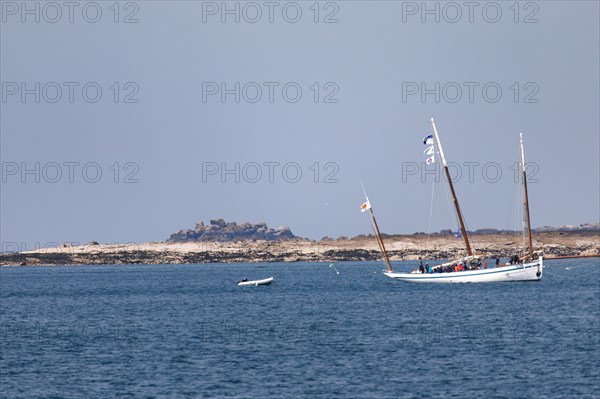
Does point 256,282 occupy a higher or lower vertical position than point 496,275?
lower

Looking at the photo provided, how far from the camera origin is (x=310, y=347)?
220 feet

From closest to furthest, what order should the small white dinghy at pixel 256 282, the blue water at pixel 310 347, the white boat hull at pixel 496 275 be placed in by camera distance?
the blue water at pixel 310 347 → the white boat hull at pixel 496 275 → the small white dinghy at pixel 256 282

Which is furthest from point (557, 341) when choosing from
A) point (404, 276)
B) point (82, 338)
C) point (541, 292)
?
point (404, 276)

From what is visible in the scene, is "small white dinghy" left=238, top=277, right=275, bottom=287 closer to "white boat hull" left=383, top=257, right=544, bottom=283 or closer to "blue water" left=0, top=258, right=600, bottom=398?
"white boat hull" left=383, top=257, right=544, bottom=283

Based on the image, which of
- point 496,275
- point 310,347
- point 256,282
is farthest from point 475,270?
point 310,347

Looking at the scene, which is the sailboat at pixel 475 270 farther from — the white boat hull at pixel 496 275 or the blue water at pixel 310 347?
the blue water at pixel 310 347

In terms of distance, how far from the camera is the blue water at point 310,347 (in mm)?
52281

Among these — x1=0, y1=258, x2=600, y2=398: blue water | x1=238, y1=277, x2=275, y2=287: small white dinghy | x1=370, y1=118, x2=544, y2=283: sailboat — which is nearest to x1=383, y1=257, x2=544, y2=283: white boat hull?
x1=370, y1=118, x2=544, y2=283: sailboat

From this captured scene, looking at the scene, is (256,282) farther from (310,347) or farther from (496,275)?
(310,347)

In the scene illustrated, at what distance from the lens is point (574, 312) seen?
91.0 meters

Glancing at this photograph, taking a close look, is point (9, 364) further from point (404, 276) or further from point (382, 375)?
point (404, 276)

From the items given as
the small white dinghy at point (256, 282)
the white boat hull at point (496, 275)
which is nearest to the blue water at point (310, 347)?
the white boat hull at point (496, 275)

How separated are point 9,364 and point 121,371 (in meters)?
8.48

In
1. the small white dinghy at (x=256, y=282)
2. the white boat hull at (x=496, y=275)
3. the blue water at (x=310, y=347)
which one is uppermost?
the white boat hull at (x=496, y=275)
